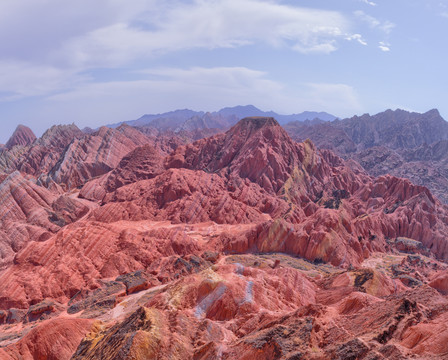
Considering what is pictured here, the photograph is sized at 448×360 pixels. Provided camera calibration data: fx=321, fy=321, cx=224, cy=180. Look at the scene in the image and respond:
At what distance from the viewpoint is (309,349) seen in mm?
13344

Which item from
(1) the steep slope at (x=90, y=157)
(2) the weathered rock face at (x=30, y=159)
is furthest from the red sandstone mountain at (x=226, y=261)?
(2) the weathered rock face at (x=30, y=159)

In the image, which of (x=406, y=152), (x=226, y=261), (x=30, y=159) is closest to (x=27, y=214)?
(x=226, y=261)

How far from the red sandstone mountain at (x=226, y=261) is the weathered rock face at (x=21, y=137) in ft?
376

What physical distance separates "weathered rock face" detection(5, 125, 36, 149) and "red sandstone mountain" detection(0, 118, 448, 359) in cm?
11472

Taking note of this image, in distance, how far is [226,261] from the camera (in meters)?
40.6

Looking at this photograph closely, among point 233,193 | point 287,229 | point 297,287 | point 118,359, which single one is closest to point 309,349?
point 118,359

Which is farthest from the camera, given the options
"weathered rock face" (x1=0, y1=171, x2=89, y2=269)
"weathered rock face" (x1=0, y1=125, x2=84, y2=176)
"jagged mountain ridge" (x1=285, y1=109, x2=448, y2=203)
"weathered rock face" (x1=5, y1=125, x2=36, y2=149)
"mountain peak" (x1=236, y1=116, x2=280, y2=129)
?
"weathered rock face" (x1=5, y1=125, x2=36, y2=149)

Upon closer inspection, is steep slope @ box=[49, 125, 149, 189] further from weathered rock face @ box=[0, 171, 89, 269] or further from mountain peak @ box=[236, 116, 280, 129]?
mountain peak @ box=[236, 116, 280, 129]

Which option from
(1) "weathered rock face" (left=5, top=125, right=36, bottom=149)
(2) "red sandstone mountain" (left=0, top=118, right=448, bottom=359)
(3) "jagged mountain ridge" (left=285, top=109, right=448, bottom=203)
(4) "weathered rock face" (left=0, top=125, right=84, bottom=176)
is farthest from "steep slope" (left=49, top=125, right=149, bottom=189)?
(1) "weathered rock face" (left=5, top=125, right=36, bottom=149)

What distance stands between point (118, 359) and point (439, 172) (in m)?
133

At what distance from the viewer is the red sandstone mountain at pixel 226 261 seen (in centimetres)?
1530

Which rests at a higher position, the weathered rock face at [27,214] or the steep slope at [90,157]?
the steep slope at [90,157]

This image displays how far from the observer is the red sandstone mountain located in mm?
15305

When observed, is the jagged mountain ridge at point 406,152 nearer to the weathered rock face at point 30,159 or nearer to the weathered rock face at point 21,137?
the weathered rock face at point 30,159
